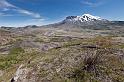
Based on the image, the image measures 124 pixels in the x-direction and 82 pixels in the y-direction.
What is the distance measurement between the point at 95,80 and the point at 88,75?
0.76 meters

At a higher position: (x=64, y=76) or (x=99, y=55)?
(x=99, y=55)

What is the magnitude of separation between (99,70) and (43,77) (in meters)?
5.13

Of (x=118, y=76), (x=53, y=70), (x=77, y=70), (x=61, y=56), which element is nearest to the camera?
(x=118, y=76)

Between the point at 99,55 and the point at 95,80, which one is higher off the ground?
the point at 99,55

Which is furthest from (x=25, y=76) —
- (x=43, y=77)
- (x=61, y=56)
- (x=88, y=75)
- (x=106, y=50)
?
(x=106, y=50)

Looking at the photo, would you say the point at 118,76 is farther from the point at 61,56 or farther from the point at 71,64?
the point at 61,56

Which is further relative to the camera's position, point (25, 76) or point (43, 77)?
point (25, 76)

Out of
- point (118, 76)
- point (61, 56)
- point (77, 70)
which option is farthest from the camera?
point (61, 56)

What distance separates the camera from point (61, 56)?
22.7 m

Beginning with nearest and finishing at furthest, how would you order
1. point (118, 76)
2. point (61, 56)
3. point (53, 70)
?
1. point (118, 76)
2. point (53, 70)
3. point (61, 56)

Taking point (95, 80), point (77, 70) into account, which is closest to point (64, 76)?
point (77, 70)

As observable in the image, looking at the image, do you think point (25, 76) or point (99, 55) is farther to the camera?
point (25, 76)

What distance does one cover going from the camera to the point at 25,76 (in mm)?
21391

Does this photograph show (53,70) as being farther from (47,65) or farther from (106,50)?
(106,50)
